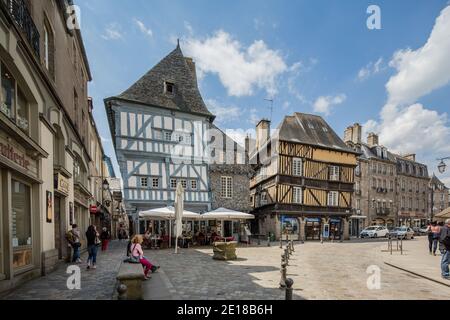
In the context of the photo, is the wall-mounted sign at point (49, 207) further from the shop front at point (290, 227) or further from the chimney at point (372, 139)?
the chimney at point (372, 139)

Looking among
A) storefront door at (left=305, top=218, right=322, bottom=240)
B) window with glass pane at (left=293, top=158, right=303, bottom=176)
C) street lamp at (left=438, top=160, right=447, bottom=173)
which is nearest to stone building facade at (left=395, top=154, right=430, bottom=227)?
storefront door at (left=305, top=218, right=322, bottom=240)

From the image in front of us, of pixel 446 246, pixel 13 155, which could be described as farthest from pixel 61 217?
pixel 446 246

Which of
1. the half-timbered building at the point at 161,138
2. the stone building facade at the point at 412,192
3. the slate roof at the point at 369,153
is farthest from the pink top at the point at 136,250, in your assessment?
the stone building facade at the point at 412,192

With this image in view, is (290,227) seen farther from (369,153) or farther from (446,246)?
(369,153)

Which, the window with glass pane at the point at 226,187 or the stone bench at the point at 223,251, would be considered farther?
the window with glass pane at the point at 226,187

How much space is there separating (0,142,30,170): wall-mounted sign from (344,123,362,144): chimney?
33340 millimetres

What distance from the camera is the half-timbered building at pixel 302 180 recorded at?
24.3 m

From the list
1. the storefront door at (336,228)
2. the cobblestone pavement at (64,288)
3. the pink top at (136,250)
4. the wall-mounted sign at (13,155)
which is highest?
the wall-mounted sign at (13,155)

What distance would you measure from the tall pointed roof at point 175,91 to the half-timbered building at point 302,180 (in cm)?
838

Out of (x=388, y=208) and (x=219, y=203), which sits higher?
(x=219, y=203)
